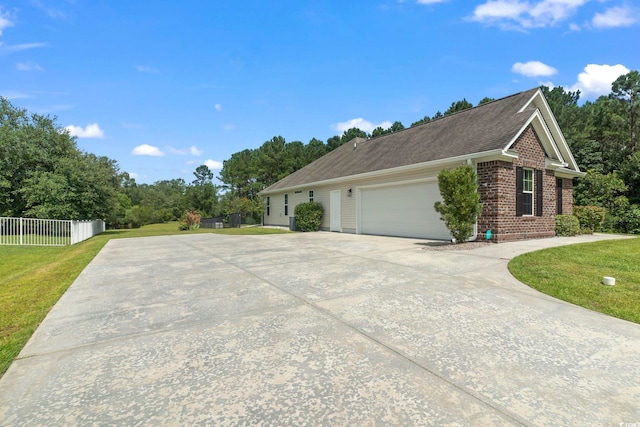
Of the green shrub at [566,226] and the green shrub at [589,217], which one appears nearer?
the green shrub at [566,226]

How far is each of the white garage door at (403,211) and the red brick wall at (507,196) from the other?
1569mm

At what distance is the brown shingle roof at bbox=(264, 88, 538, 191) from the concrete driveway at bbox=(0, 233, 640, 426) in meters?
7.73

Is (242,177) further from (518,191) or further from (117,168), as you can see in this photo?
(518,191)

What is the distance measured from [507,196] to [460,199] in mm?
2354

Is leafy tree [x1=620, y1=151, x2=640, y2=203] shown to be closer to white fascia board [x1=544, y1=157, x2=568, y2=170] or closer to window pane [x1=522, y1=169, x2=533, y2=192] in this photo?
white fascia board [x1=544, y1=157, x2=568, y2=170]

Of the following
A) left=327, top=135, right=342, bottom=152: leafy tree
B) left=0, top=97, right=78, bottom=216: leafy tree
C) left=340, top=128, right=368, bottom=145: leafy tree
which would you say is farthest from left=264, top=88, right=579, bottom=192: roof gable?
left=327, top=135, right=342, bottom=152: leafy tree

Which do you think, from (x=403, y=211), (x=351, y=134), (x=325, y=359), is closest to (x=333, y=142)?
(x=351, y=134)

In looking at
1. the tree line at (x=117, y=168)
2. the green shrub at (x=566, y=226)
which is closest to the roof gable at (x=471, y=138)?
the green shrub at (x=566, y=226)

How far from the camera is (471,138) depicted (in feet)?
37.9

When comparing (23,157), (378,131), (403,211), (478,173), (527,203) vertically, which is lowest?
(403,211)

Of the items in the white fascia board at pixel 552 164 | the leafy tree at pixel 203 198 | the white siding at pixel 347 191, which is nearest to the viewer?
the white fascia board at pixel 552 164

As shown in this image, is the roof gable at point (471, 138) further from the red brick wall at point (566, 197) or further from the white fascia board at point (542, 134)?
the red brick wall at point (566, 197)

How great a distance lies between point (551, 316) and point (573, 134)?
3068 centimetres

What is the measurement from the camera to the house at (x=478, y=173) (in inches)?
405
